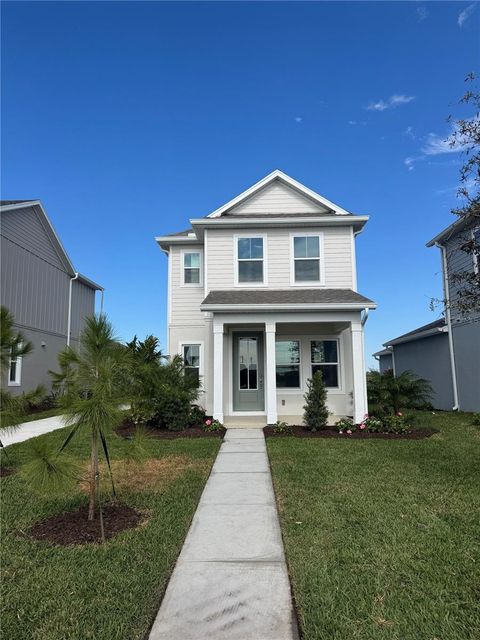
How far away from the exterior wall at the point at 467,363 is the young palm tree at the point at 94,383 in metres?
11.7

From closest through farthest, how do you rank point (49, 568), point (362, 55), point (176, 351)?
point (49, 568) → point (362, 55) → point (176, 351)

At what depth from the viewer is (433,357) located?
50.0ft

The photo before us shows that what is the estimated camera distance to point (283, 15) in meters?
9.61

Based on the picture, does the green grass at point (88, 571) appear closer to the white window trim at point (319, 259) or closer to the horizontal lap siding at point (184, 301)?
the white window trim at point (319, 259)

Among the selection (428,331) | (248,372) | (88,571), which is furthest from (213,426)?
(428,331)

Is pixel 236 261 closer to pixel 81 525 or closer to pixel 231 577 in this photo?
pixel 81 525

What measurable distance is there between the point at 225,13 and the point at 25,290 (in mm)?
11923

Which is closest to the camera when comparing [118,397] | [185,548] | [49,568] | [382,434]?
[49,568]

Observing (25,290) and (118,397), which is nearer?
(118,397)

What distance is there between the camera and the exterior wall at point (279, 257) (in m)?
11.6

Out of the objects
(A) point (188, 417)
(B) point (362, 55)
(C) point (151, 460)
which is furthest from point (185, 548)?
(B) point (362, 55)

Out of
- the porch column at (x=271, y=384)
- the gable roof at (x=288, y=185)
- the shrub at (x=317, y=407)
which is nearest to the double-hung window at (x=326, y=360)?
the porch column at (x=271, y=384)

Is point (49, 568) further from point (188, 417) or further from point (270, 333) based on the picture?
point (270, 333)

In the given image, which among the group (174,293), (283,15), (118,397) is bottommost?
(118,397)
